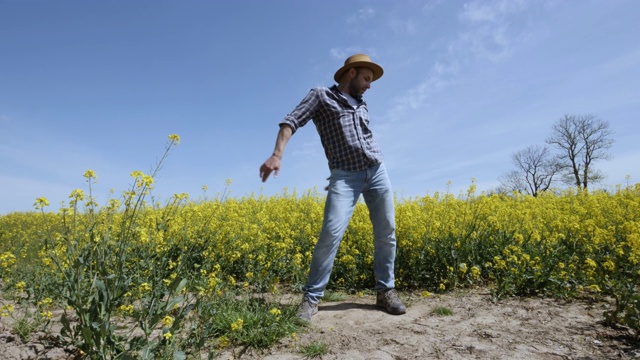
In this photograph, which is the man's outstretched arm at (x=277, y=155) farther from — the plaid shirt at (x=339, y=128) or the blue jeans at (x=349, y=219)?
the blue jeans at (x=349, y=219)

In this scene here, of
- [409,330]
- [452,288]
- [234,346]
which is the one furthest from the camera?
[452,288]

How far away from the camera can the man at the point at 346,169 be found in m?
3.06

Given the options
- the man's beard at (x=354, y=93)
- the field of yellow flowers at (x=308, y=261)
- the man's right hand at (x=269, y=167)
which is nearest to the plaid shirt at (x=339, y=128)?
the man's beard at (x=354, y=93)

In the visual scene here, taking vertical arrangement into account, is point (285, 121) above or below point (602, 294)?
above

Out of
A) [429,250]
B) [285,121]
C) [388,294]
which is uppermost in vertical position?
[285,121]

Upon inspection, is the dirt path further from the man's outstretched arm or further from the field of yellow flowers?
the man's outstretched arm

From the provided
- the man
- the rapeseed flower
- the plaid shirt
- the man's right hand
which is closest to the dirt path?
the rapeseed flower

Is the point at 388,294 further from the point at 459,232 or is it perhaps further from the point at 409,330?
the point at 459,232

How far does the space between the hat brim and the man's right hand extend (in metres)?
1.28

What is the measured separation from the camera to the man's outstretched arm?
9.14ft

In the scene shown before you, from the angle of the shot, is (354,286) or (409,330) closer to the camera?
(409,330)

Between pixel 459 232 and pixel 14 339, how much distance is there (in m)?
4.35

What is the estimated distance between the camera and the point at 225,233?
4.41m

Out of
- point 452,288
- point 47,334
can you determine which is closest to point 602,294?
point 452,288
